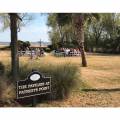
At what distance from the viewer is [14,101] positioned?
11.1 m

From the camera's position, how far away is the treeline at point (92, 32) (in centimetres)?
1127

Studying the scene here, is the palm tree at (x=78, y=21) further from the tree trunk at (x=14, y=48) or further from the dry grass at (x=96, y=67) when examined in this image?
the tree trunk at (x=14, y=48)

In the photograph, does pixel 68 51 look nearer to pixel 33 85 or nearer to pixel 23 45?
pixel 23 45

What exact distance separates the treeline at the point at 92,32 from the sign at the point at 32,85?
2.47ft

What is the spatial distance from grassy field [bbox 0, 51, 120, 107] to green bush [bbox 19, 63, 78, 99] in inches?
3.8

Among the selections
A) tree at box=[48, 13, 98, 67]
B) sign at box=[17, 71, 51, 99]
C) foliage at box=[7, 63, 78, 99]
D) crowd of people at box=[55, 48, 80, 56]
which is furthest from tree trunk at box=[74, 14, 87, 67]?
sign at box=[17, 71, 51, 99]

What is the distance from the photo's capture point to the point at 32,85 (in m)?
11.0

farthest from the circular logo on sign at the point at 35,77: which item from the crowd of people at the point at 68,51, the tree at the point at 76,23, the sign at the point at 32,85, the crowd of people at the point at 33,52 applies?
the tree at the point at 76,23

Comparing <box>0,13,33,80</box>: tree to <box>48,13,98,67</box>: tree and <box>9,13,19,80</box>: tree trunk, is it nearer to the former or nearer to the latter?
<box>9,13,19,80</box>: tree trunk

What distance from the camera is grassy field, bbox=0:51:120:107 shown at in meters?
11.3
